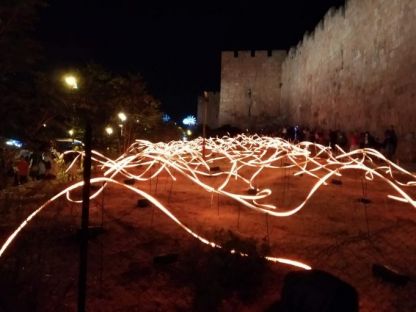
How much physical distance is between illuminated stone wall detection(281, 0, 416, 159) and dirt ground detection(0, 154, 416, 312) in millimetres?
7811

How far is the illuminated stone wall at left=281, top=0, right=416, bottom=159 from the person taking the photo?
48.5 feet

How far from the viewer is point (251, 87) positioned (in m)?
41.3

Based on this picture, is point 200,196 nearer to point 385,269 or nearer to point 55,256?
point 55,256

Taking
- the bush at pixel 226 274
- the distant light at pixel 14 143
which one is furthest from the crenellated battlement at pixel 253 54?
the bush at pixel 226 274

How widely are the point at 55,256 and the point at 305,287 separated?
3188 millimetres

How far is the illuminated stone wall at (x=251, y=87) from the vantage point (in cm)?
4059

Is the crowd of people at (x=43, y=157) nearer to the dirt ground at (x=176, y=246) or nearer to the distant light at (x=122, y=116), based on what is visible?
the dirt ground at (x=176, y=246)

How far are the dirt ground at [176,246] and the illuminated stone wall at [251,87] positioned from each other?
32598 mm

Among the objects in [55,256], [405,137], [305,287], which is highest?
[405,137]

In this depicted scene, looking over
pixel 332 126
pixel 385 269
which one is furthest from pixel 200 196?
pixel 332 126

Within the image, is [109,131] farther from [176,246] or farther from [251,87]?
[251,87]

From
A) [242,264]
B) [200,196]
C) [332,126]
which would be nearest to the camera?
[242,264]

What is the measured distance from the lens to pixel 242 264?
4.29 meters

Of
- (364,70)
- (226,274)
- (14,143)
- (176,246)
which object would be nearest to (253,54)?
(364,70)
